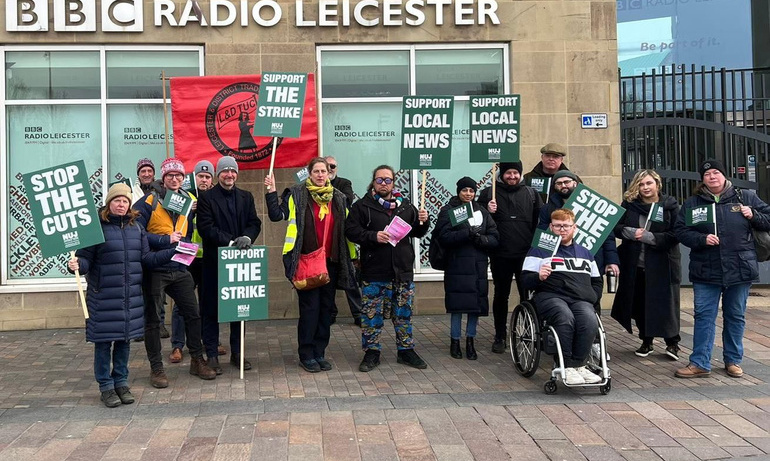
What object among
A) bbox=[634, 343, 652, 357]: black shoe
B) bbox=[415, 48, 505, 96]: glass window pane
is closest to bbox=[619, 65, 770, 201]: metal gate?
bbox=[415, 48, 505, 96]: glass window pane

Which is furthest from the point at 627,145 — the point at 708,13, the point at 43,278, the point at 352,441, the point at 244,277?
the point at 43,278

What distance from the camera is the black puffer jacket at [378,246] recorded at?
6918 mm

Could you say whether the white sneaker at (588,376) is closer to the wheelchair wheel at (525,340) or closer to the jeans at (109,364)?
the wheelchair wheel at (525,340)

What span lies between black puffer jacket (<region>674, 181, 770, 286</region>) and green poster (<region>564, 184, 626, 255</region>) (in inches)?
29.0

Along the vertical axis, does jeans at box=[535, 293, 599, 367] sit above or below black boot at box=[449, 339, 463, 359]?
above

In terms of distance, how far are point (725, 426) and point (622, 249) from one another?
2.55 m

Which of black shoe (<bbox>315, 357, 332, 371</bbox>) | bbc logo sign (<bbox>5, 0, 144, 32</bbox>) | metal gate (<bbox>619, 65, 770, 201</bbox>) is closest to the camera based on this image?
black shoe (<bbox>315, 357, 332, 371</bbox>)

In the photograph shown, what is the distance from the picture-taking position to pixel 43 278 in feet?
31.7

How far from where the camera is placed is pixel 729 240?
21.4ft

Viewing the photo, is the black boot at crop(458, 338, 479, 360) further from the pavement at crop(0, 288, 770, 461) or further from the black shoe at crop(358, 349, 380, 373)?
the black shoe at crop(358, 349, 380, 373)

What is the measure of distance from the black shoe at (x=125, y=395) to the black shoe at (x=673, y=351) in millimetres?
4964

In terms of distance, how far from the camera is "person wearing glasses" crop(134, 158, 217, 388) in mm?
6500

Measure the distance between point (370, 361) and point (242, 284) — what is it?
4.54ft

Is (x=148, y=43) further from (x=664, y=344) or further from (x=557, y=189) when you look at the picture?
(x=664, y=344)
